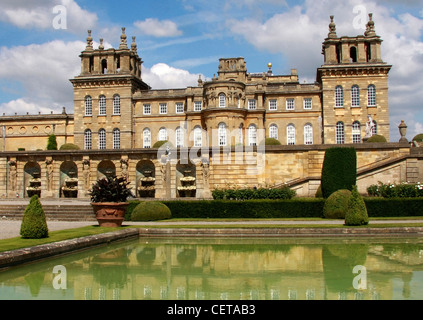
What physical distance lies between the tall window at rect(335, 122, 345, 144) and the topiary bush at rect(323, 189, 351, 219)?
22713mm

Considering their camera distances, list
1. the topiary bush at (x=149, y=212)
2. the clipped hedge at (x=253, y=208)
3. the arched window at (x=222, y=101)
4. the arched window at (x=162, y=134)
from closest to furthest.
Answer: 1. the topiary bush at (x=149, y=212)
2. the clipped hedge at (x=253, y=208)
3. the arched window at (x=222, y=101)
4. the arched window at (x=162, y=134)

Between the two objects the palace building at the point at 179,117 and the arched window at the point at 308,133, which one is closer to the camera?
the palace building at the point at 179,117

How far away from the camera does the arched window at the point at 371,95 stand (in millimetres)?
42031

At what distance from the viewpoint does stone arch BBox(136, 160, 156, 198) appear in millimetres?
29781

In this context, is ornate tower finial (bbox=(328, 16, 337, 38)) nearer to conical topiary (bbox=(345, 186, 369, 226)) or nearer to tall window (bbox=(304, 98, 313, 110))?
tall window (bbox=(304, 98, 313, 110))

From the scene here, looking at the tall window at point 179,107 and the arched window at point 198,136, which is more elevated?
the tall window at point 179,107

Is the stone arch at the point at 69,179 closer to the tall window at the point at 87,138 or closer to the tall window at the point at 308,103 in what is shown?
the tall window at the point at 87,138

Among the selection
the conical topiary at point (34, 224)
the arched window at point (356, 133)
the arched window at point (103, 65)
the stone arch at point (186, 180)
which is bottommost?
the conical topiary at point (34, 224)

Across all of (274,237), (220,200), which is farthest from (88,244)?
(220,200)

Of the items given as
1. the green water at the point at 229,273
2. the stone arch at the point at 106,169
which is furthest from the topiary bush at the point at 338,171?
the stone arch at the point at 106,169

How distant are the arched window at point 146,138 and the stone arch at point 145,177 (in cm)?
1594

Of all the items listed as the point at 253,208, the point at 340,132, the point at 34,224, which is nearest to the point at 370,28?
the point at 340,132

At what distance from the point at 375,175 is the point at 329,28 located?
76.2ft
